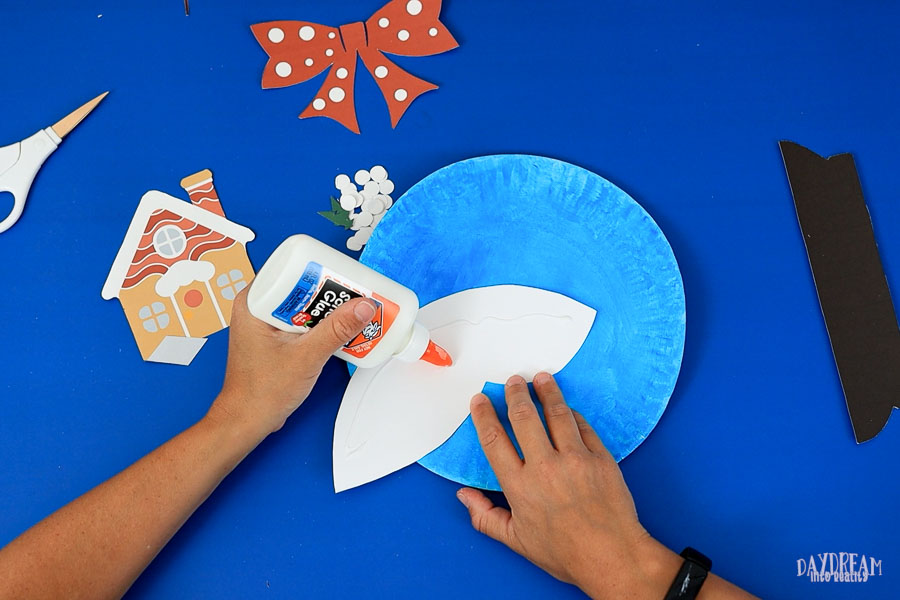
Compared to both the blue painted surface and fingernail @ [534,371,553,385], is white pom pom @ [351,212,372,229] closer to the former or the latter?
the blue painted surface

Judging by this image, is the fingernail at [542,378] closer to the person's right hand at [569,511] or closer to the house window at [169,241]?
the person's right hand at [569,511]

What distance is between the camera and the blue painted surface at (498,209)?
779 millimetres

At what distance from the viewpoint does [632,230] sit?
80 centimetres

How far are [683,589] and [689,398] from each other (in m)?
0.24

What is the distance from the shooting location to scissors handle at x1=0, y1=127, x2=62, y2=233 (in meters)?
0.86

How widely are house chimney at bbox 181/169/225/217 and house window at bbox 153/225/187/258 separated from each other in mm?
47

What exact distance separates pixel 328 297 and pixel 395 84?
380 millimetres

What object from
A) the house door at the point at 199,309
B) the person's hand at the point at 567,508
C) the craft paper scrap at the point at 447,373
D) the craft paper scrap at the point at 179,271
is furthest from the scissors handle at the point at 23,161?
the person's hand at the point at 567,508

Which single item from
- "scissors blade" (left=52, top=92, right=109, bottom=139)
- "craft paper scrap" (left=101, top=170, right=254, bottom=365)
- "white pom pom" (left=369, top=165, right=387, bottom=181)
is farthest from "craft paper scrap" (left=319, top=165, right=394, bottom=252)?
"scissors blade" (left=52, top=92, right=109, bottom=139)

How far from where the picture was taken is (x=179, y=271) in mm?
842

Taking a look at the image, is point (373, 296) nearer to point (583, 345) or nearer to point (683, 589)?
point (583, 345)

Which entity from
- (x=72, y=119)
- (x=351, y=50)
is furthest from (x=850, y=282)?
(x=72, y=119)

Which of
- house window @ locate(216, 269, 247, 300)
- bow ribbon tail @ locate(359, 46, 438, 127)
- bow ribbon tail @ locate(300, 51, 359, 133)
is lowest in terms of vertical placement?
house window @ locate(216, 269, 247, 300)

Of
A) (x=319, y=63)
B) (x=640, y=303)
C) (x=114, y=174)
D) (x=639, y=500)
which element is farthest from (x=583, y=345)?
(x=114, y=174)
